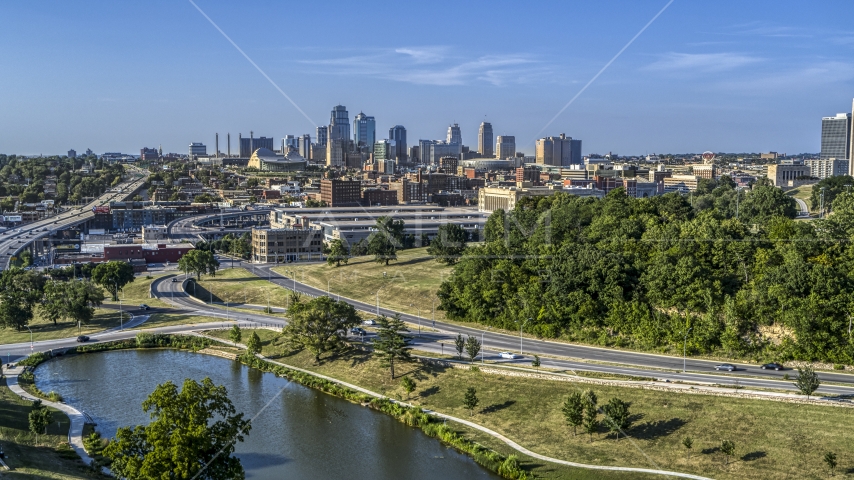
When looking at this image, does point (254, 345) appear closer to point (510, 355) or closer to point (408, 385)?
point (408, 385)

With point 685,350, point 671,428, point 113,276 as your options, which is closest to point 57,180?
point 113,276

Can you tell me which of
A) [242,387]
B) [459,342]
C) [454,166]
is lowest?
[242,387]

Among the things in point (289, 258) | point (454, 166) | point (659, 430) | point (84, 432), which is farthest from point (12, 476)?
point (454, 166)

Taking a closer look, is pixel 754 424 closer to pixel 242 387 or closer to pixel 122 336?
pixel 242 387

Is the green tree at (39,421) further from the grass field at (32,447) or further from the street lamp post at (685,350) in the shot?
the street lamp post at (685,350)

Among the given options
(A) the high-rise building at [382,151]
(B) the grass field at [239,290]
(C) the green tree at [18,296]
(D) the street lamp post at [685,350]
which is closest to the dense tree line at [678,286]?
(D) the street lamp post at [685,350]

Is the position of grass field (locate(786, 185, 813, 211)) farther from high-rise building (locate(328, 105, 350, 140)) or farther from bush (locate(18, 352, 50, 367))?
high-rise building (locate(328, 105, 350, 140))
